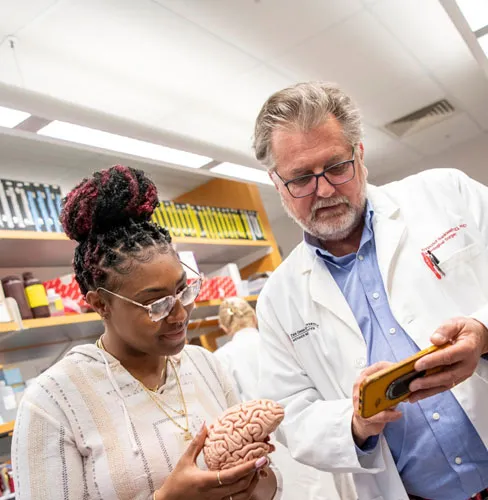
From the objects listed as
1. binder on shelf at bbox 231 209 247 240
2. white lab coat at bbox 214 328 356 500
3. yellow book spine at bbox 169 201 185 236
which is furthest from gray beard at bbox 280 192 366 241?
binder on shelf at bbox 231 209 247 240

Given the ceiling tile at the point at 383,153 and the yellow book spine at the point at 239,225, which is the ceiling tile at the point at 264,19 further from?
the ceiling tile at the point at 383,153

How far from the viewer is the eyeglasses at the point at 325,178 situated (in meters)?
1.81

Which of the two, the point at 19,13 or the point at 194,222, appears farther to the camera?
the point at 194,222

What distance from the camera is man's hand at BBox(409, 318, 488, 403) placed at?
1.33 m

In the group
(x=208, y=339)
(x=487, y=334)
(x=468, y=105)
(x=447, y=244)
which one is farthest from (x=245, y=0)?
(x=468, y=105)

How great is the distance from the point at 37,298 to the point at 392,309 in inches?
96.7

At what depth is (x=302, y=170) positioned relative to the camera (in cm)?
182

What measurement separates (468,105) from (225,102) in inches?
128

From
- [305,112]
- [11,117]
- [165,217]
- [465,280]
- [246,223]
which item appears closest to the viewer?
[465,280]

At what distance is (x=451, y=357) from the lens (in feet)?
4.44

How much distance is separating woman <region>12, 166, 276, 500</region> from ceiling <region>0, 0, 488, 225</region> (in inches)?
63.9

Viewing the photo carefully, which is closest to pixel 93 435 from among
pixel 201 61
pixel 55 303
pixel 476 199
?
pixel 476 199

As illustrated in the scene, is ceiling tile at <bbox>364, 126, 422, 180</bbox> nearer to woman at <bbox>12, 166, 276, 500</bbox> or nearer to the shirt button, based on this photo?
the shirt button

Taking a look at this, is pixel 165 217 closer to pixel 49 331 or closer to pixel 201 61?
pixel 201 61
